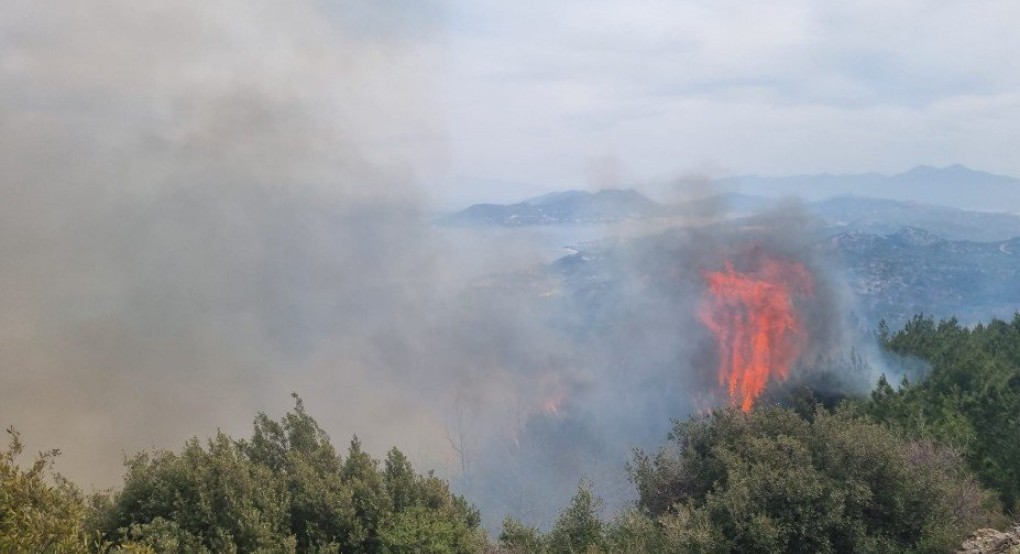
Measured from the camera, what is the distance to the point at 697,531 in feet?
68.4

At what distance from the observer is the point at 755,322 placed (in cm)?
5766

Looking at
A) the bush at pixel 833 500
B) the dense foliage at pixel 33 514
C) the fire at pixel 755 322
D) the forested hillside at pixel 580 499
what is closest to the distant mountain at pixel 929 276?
the fire at pixel 755 322

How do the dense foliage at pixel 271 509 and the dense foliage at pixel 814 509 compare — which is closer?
the dense foliage at pixel 271 509

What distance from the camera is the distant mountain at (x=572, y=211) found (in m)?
101

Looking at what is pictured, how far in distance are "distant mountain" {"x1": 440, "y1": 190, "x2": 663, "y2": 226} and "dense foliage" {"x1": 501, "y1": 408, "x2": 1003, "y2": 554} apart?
61365 millimetres

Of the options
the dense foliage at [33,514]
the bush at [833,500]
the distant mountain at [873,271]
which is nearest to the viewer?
the dense foliage at [33,514]

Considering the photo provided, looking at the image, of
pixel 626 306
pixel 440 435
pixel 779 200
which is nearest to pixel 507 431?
pixel 440 435

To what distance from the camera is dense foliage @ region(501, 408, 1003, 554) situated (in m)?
21.0

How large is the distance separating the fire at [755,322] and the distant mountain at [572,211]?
2237cm

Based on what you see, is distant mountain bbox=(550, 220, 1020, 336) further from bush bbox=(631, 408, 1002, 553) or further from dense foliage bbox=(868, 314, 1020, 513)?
bush bbox=(631, 408, 1002, 553)

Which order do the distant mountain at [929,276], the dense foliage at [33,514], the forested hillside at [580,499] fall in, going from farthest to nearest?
the distant mountain at [929,276] → the forested hillside at [580,499] → the dense foliage at [33,514]

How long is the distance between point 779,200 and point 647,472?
180 ft

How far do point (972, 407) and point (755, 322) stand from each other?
995 inches

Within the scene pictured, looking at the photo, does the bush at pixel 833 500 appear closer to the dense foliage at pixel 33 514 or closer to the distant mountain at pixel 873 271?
the dense foliage at pixel 33 514
